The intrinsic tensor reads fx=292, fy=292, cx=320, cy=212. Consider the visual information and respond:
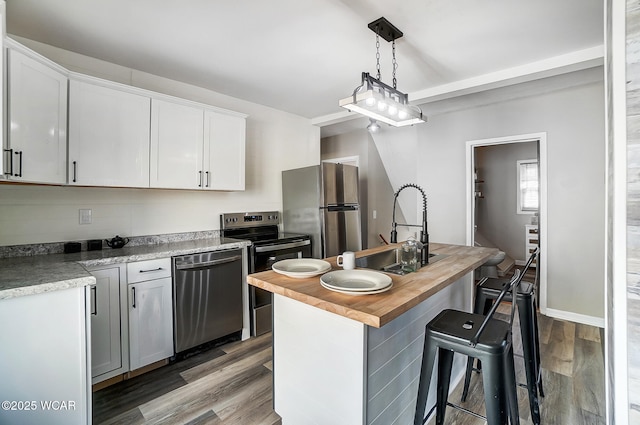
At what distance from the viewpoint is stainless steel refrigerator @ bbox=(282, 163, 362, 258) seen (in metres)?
3.50

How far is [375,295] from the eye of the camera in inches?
50.5

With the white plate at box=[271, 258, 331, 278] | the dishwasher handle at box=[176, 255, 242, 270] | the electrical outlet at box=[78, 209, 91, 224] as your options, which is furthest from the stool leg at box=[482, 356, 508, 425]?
the electrical outlet at box=[78, 209, 91, 224]

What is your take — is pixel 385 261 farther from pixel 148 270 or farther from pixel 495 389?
pixel 148 270

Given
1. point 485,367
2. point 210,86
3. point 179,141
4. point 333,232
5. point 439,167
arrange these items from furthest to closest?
point 439,167
point 333,232
point 210,86
point 179,141
point 485,367

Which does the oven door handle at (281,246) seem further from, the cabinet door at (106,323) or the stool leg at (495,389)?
the stool leg at (495,389)

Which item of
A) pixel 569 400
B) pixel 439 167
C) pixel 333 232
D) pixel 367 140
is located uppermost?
pixel 367 140

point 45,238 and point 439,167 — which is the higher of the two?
point 439,167

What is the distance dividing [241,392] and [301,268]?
112 cm

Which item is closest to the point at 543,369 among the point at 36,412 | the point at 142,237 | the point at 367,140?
the point at 36,412

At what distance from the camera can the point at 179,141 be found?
8.95ft

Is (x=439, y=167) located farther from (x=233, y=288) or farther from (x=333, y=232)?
(x=233, y=288)

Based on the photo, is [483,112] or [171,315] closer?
[171,315]

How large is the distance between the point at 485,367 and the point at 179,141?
284 cm

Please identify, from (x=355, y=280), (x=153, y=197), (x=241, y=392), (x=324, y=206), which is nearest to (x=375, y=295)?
(x=355, y=280)
